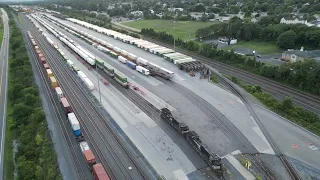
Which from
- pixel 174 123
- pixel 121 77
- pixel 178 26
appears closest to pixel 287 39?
pixel 121 77

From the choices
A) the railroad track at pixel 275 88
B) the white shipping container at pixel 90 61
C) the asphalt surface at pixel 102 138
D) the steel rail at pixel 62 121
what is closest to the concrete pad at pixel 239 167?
the asphalt surface at pixel 102 138

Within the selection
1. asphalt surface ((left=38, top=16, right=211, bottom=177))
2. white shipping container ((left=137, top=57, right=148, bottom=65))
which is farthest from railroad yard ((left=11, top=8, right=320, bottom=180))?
white shipping container ((left=137, top=57, right=148, bottom=65))

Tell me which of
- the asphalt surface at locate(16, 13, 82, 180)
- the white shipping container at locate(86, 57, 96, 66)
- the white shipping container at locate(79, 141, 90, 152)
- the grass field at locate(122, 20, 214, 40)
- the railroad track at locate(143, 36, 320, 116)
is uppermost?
the grass field at locate(122, 20, 214, 40)

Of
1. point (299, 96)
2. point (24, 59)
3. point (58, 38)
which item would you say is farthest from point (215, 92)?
point (58, 38)

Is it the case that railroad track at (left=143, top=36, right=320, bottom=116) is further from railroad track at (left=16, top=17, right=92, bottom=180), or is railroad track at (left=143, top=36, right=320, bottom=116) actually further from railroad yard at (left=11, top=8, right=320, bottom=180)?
railroad track at (left=16, top=17, right=92, bottom=180)

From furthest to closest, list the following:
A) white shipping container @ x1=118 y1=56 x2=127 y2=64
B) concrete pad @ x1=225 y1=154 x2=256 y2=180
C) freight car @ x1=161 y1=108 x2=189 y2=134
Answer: white shipping container @ x1=118 y1=56 x2=127 y2=64
freight car @ x1=161 y1=108 x2=189 y2=134
concrete pad @ x1=225 y1=154 x2=256 y2=180
